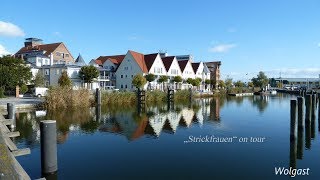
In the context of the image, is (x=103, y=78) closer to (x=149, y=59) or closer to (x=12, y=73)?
(x=149, y=59)

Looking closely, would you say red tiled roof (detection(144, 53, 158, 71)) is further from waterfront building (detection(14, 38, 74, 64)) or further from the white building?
waterfront building (detection(14, 38, 74, 64))

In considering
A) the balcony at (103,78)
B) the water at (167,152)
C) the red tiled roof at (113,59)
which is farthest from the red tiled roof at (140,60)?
the water at (167,152)

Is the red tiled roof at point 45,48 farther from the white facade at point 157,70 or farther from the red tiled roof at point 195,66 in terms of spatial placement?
the red tiled roof at point 195,66

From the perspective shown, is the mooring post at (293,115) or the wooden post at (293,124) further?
the mooring post at (293,115)

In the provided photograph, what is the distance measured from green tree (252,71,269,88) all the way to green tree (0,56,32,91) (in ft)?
311

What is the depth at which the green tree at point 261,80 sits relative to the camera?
389 feet

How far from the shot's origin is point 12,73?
143 ft

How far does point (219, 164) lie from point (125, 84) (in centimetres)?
5571

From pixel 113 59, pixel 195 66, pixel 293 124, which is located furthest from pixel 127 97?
pixel 195 66

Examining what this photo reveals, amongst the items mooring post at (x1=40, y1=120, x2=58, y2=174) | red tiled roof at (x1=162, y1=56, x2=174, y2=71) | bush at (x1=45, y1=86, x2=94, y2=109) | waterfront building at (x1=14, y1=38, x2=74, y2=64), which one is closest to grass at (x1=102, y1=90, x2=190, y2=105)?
bush at (x1=45, y1=86, x2=94, y2=109)

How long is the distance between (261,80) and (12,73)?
328ft

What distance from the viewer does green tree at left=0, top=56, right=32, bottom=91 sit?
42.9m

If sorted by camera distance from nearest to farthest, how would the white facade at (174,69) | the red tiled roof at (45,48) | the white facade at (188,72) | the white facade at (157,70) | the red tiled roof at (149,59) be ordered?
the white facade at (157,70) < the red tiled roof at (149,59) < the red tiled roof at (45,48) < the white facade at (174,69) < the white facade at (188,72)

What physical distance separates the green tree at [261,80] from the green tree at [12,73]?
311 ft
